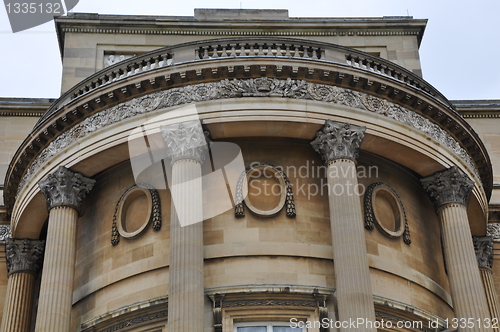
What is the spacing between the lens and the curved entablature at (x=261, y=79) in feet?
91.8

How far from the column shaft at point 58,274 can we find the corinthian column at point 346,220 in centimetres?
860

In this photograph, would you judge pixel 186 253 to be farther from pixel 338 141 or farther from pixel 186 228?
pixel 338 141

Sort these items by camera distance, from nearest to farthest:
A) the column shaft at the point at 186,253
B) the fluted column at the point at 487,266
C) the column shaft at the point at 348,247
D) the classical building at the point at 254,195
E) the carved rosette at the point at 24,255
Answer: the column shaft at the point at 186,253 → the column shaft at the point at 348,247 → the classical building at the point at 254,195 → the carved rosette at the point at 24,255 → the fluted column at the point at 487,266

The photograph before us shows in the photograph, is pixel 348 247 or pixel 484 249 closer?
pixel 348 247

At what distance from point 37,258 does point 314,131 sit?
41.2ft

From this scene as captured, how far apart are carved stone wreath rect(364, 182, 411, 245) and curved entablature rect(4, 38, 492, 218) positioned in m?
2.71

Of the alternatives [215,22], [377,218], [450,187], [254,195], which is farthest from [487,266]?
[215,22]

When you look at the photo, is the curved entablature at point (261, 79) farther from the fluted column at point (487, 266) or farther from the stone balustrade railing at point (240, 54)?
the fluted column at point (487, 266)

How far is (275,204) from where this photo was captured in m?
27.8

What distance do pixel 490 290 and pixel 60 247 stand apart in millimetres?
17023

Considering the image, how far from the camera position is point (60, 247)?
27.6 metres

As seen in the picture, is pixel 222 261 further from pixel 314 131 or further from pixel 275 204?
pixel 314 131

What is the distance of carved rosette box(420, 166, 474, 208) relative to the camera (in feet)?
96.7

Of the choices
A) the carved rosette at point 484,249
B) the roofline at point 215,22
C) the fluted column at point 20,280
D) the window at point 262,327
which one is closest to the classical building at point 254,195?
the window at point 262,327
